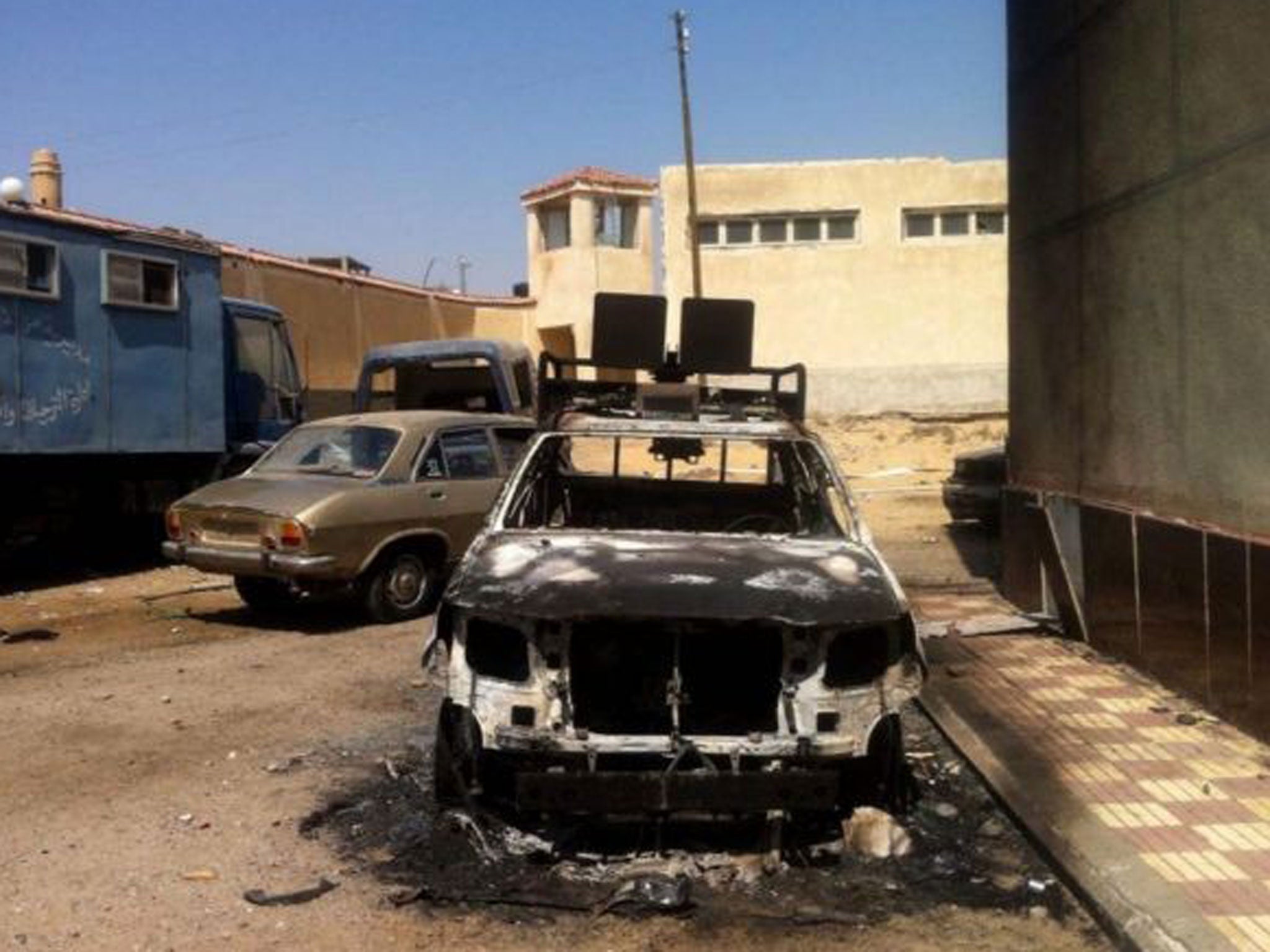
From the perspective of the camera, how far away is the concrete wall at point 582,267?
92.7 ft

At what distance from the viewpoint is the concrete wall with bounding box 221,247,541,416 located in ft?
69.4

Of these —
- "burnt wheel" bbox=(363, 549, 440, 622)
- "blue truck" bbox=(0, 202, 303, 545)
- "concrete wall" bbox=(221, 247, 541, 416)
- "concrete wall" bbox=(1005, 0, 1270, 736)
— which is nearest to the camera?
"concrete wall" bbox=(1005, 0, 1270, 736)

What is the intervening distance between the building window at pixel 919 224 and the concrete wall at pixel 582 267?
5.91m

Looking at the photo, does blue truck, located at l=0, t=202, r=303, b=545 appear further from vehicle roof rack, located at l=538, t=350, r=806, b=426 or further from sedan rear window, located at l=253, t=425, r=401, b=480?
vehicle roof rack, located at l=538, t=350, r=806, b=426

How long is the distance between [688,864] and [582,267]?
971 inches

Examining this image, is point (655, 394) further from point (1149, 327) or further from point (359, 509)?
point (359, 509)

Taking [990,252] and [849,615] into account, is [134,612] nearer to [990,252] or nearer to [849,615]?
[849,615]

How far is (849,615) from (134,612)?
25.0ft

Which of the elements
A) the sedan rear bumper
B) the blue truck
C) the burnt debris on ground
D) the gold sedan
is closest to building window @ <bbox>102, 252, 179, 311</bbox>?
the blue truck

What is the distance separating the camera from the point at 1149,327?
6969mm

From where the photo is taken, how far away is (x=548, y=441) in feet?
20.0

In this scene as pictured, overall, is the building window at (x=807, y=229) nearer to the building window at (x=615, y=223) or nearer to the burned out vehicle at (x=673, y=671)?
the building window at (x=615, y=223)

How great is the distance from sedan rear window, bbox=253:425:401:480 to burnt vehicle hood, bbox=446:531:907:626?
447 centimetres

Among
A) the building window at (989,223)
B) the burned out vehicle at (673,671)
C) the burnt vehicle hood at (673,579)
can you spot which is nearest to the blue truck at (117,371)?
the burned out vehicle at (673,671)
